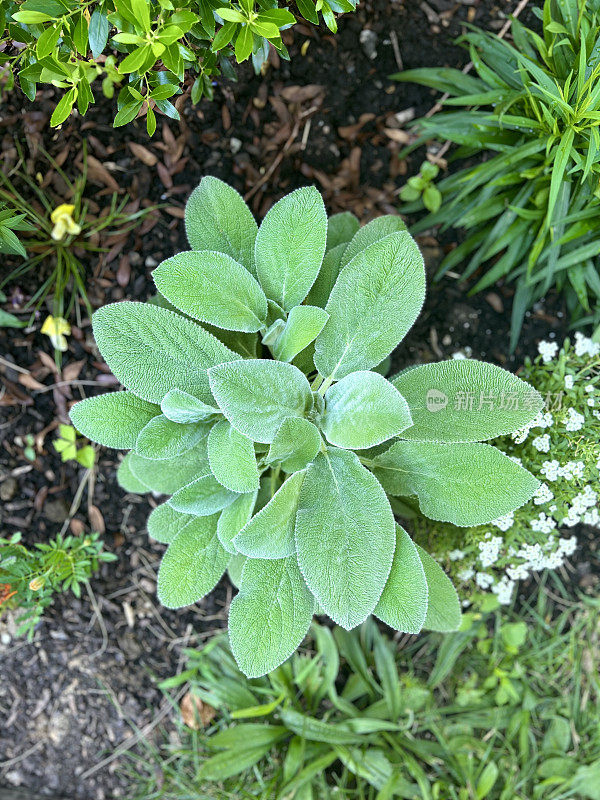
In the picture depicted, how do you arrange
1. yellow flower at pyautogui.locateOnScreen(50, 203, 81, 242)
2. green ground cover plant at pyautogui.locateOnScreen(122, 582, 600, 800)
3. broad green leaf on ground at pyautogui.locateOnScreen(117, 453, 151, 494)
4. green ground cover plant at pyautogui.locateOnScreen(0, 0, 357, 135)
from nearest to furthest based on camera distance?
green ground cover plant at pyautogui.locateOnScreen(0, 0, 357, 135) < broad green leaf on ground at pyautogui.locateOnScreen(117, 453, 151, 494) < yellow flower at pyautogui.locateOnScreen(50, 203, 81, 242) < green ground cover plant at pyautogui.locateOnScreen(122, 582, 600, 800)

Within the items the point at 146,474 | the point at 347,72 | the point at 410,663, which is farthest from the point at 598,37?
the point at 410,663

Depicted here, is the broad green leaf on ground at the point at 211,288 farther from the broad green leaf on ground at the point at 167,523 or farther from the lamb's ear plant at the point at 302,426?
the broad green leaf on ground at the point at 167,523

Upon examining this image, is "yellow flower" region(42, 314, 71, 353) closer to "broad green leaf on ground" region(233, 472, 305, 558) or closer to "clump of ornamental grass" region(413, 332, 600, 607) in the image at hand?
"broad green leaf on ground" region(233, 472, 305, 558)

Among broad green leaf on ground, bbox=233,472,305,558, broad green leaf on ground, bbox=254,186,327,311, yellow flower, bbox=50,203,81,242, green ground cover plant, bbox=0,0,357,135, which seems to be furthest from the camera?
yellow flower, bbox=50,203,81,242

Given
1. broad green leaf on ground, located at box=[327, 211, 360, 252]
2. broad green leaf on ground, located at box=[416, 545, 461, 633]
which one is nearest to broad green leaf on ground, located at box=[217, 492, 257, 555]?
broad green leaf on ground, located at box=[416, 545, 461, 633]

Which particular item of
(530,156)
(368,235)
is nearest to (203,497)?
(368,235)

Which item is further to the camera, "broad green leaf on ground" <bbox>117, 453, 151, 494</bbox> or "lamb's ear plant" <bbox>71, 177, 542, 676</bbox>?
"broad green leaf on ground" <bbox>117, 453, 151, 494</bbox>

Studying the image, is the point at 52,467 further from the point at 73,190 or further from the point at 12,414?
the point at 73,190

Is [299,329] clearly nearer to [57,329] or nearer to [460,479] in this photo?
[460,479]
